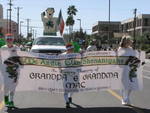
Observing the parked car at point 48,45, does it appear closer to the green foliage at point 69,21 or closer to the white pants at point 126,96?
the white pants at point 126,96

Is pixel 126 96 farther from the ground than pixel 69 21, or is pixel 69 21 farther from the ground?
pixel 69 21

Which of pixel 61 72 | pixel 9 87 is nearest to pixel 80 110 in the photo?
pixel 61 72

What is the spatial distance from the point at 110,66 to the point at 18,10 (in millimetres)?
108955

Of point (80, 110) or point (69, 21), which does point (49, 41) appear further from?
point (69, 21)

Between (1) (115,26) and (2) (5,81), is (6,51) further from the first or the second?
(1) (115,26)

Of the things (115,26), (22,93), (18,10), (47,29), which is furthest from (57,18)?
(115,26)

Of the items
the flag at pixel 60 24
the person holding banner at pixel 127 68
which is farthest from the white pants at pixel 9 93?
the flag at pixel 60 24

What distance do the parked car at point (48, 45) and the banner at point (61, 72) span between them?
9314 mm

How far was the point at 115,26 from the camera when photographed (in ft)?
591

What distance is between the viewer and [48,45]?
21.2 meters

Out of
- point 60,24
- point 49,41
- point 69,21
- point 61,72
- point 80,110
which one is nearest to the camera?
point 80,110

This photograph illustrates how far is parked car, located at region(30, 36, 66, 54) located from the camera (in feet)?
66.4

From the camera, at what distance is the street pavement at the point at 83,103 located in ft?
33.8

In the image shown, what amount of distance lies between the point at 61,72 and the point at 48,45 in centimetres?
1050
